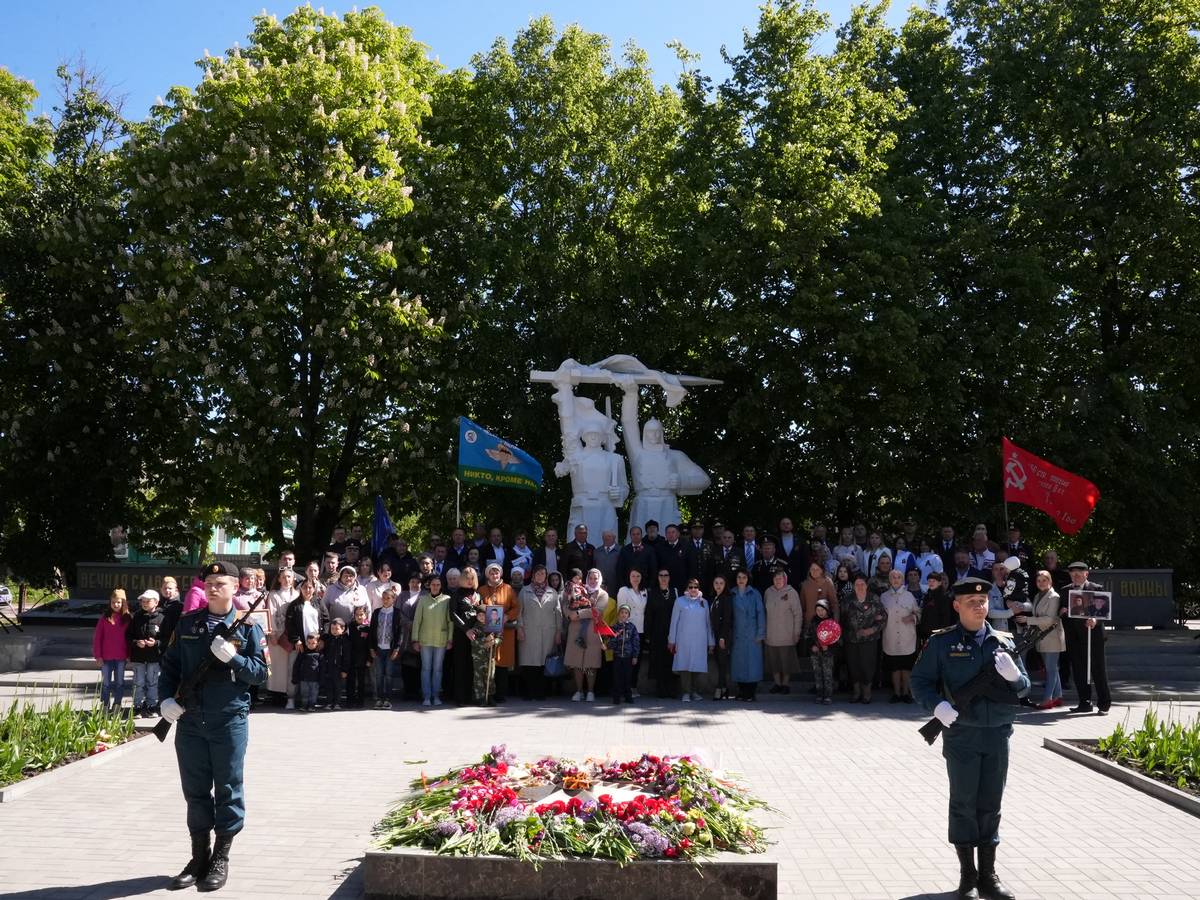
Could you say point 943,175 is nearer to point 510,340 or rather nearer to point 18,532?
point 510,340

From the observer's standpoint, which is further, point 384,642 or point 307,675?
point 384,642

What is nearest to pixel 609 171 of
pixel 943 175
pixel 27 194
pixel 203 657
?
pixel 943 175

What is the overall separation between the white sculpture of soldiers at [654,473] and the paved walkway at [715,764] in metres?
5.78

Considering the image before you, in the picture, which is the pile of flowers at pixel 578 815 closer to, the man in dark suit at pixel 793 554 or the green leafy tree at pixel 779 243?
Answer: the man in dark suit at pixel 793 554

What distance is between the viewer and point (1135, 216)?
877 inches

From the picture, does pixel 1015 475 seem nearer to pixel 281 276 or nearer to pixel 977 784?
pixel 977 784

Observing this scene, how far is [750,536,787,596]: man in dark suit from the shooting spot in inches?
606

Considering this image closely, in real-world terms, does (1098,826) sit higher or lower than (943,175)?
lower

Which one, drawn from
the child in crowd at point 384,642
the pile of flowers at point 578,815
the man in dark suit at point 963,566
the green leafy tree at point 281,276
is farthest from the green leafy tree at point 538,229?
the pile of flowers at point 578,815

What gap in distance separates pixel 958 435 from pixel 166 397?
51.9 feet

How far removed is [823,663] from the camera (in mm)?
14102

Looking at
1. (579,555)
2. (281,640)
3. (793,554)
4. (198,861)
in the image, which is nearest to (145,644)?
(281,640)

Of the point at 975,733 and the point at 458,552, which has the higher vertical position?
the point at 458,552

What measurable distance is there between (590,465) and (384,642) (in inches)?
202
